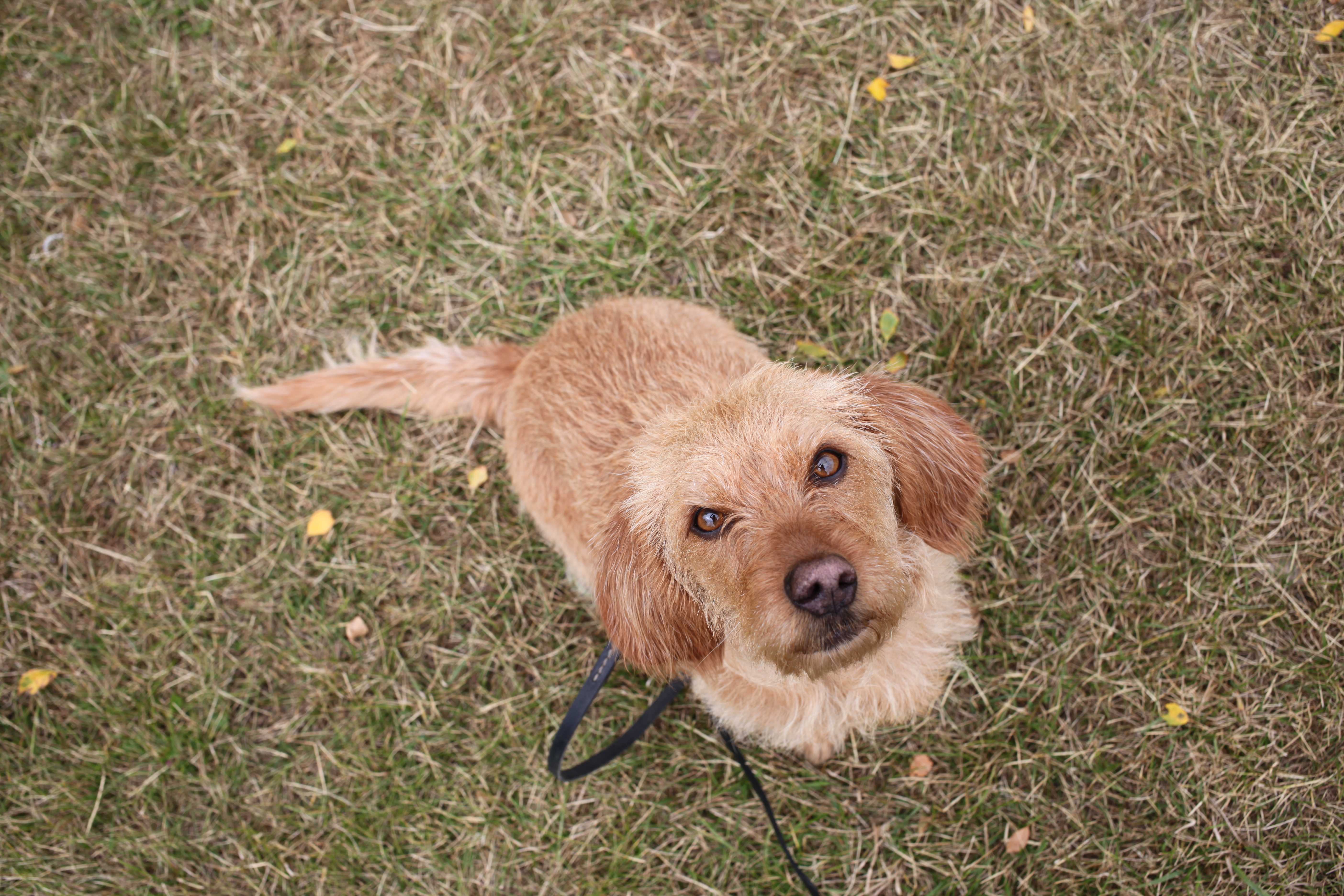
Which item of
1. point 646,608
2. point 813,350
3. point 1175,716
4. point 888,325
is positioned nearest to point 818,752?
point 646,608

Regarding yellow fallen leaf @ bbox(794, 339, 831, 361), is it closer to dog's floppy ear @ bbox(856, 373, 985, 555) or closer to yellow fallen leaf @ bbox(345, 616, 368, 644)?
dog's floppy ear @ bbox(856, 373, 985, 555)

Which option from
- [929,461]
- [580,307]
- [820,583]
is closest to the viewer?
[820,583]

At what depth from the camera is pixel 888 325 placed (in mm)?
3621

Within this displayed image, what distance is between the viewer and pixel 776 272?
380 cm

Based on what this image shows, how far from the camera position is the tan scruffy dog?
2.01 meters

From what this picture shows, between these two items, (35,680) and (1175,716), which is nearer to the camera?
(1175,716)

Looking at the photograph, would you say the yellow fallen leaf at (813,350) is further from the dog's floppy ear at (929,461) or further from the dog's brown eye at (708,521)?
the dog's brown eye at (708,521)

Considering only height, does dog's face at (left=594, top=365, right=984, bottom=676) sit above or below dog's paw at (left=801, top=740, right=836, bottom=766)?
above

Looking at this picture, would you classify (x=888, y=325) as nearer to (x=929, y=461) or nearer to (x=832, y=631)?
(x=929, y=461)

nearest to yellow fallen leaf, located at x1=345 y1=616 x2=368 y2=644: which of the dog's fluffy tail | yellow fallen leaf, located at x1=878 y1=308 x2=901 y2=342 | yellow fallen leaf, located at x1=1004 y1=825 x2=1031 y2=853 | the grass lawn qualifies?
the grass lawn

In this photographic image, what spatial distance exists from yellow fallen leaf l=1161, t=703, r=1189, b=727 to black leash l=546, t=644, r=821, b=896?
1679 mm

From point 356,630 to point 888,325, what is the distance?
2978 millimetres

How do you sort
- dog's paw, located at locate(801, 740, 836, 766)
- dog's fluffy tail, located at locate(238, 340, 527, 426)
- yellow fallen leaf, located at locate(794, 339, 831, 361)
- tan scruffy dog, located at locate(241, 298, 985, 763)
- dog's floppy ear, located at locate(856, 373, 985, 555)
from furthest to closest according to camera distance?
1. yellow fallen leaf, located at locate(794, 339, 831, 361)
2. dog's fluffy tail, located at locate(238, 340, 527, 426)
3. dog's paw, located at locate(801, 740, 836, 766)
4. dog's floppy ear, located at locate(856, 373, 985, 555)
5. tan scruffy dog, located at locate(241, 298, 985, 763)

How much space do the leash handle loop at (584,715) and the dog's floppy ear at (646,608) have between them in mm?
443
